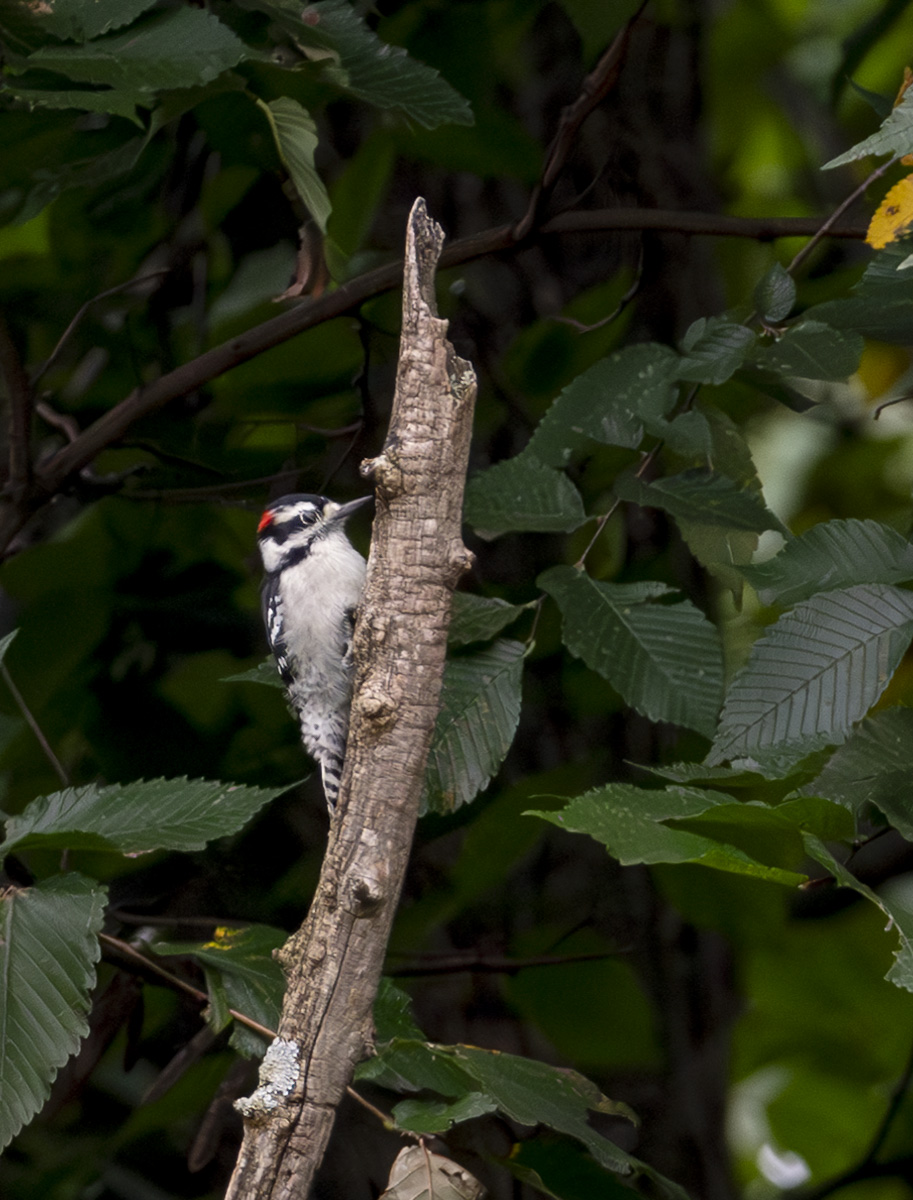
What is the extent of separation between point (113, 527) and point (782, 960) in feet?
4.54

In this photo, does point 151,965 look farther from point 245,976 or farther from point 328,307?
point 328,307

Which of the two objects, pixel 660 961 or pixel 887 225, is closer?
pixel 887 225

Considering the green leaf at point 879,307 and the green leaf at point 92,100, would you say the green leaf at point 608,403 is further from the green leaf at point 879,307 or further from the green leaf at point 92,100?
the green leaf at point 92,100

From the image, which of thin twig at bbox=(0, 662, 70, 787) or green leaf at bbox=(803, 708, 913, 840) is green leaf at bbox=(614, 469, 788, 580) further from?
thin twig at bbox=(0, 662, 70, 787)

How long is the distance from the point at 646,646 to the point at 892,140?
567 millimetres

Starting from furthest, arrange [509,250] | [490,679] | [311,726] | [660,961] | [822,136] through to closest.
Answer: [822,136] < [660,961] < [311,726] < [509,250] < [490,679]

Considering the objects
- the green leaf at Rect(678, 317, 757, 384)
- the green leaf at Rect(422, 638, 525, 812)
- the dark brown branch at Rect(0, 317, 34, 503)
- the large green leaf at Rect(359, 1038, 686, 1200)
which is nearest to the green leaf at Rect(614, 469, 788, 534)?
the green leaf at Rect(678, 317, 757, 384)

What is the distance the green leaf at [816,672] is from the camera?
1056 millimetres

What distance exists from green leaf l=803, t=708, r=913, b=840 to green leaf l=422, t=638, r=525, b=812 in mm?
343

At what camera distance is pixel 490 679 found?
1298 mm

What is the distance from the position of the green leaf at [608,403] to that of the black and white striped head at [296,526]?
0.48 meters

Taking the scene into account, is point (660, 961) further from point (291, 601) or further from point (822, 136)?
point (822, 136)

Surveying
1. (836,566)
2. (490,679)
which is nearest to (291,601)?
(490,679)

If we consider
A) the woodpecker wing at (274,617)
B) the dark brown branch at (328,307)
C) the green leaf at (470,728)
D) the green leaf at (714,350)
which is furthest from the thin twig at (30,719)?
the green leaf at (714,350)
